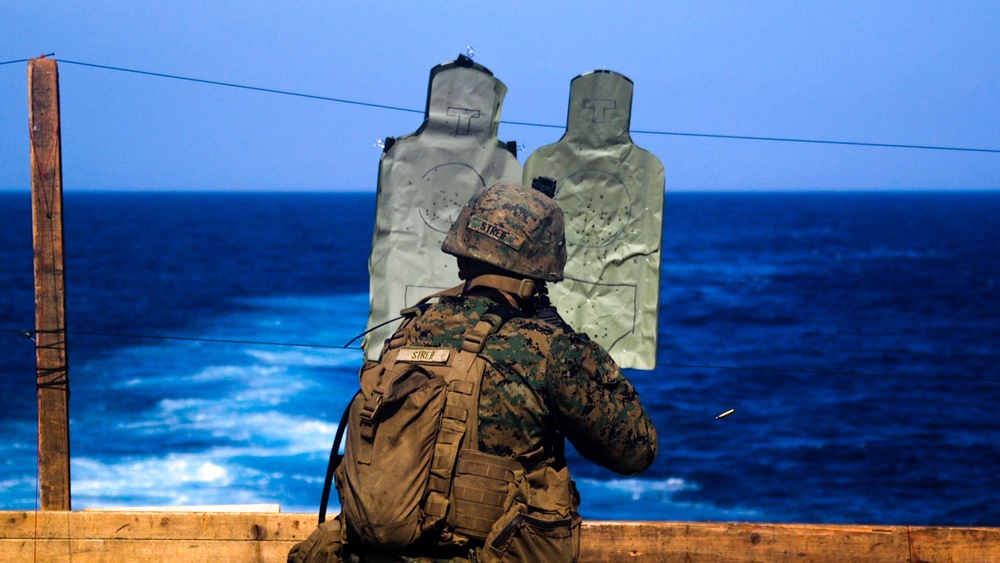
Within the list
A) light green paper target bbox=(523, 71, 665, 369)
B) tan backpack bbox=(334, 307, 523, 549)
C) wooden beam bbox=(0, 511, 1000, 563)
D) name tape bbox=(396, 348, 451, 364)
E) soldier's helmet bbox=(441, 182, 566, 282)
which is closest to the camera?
tan backpack bbox=(334, 307, 523, 549)

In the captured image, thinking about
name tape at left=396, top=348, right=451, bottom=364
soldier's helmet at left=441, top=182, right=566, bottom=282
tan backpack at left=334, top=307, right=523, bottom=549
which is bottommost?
tan backpack at left=334, top=307, right=523, bottom=549

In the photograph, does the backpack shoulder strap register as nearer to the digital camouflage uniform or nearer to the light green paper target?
the digital camouflage uniform

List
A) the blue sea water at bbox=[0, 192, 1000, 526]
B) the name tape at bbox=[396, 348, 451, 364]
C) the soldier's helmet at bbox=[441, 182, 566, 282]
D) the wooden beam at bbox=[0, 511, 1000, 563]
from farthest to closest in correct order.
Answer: the blue sea water at bbox=[0, 192, 1000, 526]
the wooden beam at bbox=[0, 511, 1000, 563]
the soldier's helmet at bbox=[441, 182, 566, 282]
the name tape at bbox=[396, 348, 451, 364]

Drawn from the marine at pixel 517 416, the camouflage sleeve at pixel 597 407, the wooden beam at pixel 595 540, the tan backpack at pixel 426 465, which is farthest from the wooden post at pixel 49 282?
the camouflage sleeve at pixel 597 407

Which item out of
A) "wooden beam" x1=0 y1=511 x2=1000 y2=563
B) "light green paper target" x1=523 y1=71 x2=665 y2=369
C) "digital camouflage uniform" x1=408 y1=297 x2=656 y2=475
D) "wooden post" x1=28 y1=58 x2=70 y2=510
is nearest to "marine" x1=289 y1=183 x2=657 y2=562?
"digital camouflage uniform" x1=408 y1=297 x2=656 y2=475

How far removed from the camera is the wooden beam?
459 cm

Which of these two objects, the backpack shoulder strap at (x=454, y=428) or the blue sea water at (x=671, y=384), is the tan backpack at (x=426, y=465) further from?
the blue sea water at (x=671, y=384)

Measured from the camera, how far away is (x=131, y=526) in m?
4.60

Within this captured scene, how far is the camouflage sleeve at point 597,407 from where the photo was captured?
311 centimetres

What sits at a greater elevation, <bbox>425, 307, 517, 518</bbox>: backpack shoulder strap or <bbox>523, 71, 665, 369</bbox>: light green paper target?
<bbox>523, 71, 665, 369</bbox>: light green paper target

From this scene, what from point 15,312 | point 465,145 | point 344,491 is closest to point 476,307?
point 344,491

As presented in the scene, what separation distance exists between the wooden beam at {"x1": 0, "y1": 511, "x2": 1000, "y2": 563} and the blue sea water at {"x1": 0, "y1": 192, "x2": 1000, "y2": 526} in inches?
29.7

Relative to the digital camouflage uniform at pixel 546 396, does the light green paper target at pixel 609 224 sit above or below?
above

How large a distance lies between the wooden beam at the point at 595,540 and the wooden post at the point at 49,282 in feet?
0.82
